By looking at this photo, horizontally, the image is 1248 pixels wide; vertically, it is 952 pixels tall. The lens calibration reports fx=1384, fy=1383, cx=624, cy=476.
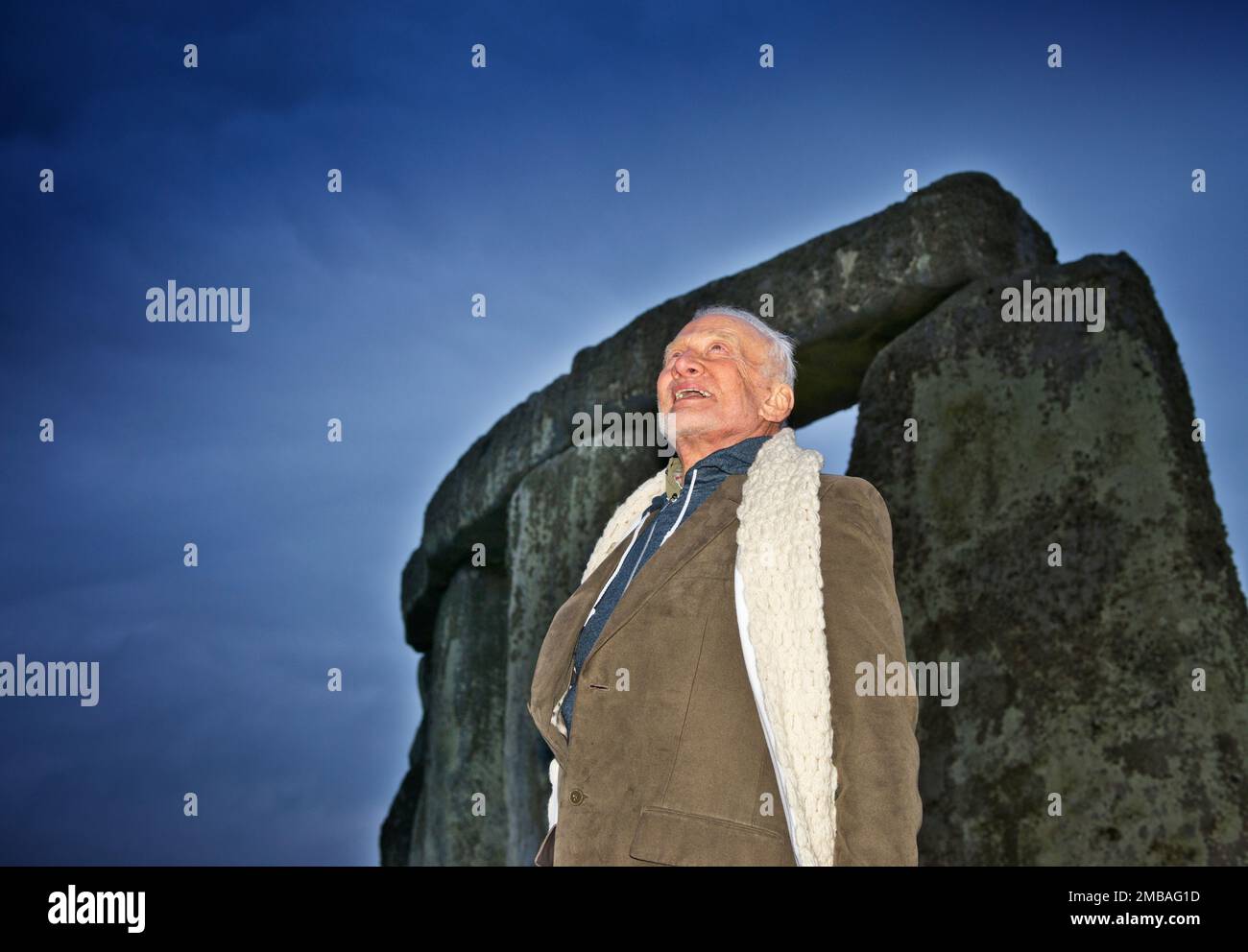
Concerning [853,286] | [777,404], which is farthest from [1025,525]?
[777,404]

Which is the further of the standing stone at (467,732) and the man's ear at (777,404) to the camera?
the standing stone at (467,732)

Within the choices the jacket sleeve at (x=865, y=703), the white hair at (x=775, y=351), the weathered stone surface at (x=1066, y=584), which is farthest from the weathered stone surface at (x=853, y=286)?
the jacket sleeve at (x=865, y=703)

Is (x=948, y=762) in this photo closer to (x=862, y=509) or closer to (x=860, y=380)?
(x=860, y=380)

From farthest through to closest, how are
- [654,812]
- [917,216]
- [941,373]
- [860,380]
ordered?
[860,380] → [917,216] → [941,373] → [654,812]

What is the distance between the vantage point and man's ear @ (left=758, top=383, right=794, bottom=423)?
289 centimetres

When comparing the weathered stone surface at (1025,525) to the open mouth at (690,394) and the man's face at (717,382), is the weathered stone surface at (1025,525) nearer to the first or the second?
the man's face at (717,382)

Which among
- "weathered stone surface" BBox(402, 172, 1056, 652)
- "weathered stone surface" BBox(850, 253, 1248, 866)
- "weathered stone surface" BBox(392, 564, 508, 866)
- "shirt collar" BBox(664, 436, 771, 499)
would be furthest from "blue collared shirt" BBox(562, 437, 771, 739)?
"weathered stone surface" BBox(392, 564, 508, 866)

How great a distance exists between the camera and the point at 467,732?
818 cm

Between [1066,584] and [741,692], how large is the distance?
2363 millimetres

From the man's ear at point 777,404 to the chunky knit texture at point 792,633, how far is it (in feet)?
0.85

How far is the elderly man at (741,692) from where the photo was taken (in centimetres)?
223
